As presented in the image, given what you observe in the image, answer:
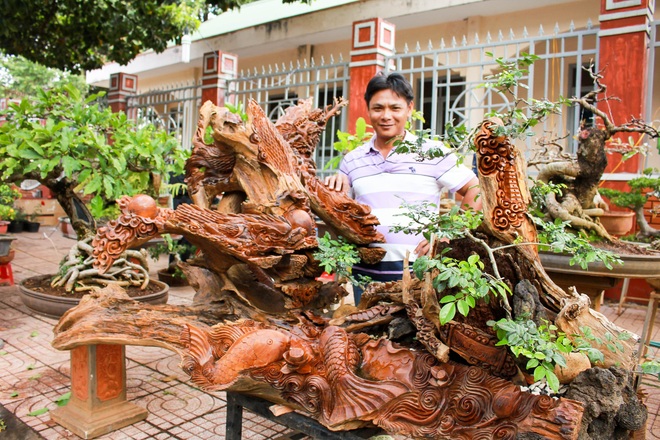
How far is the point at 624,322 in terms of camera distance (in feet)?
14.5

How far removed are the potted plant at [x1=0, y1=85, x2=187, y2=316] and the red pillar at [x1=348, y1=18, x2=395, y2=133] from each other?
9.83 ft

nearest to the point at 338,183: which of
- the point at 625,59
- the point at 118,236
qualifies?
the point at 118,236

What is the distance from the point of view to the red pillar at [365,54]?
600cm

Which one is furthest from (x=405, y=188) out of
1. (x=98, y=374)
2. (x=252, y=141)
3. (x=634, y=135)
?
(x=634, y=135)

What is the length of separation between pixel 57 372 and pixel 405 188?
238 centimetres

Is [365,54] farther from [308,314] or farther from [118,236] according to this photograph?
[118,236]

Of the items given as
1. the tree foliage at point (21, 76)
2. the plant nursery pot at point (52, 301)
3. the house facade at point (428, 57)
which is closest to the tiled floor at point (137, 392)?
the plant nursery pot at point (52, 301)

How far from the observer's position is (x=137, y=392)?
2.90 meters

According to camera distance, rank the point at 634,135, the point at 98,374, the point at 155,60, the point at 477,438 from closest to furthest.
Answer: the point at 477,438, the point at 98,374, the point at 634,135, the point at 155,60

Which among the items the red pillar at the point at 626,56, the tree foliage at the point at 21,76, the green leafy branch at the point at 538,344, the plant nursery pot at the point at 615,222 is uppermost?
the tree foliage at the point at 21,76

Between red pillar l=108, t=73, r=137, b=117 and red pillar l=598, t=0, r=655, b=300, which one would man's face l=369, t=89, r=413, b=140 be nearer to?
red pillar l=598, t=0, r=655, b=300

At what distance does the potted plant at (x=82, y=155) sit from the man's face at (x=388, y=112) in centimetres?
167

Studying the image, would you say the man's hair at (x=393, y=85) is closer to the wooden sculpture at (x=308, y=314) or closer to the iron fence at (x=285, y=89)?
the wooden sculpture at (x=308, y=314)

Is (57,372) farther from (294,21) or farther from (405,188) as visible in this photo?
(294,21)
